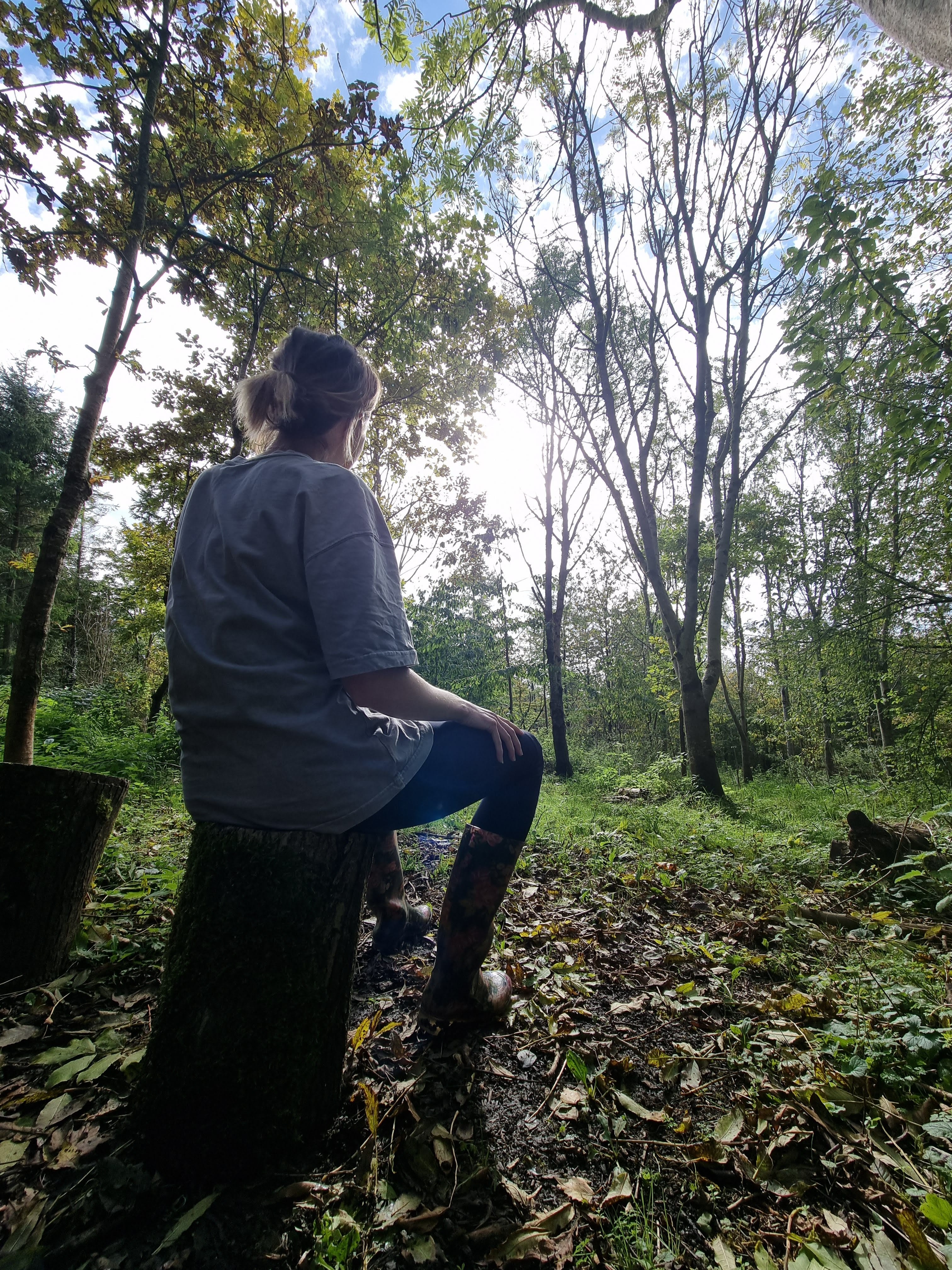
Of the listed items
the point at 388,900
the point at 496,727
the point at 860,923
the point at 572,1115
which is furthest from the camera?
the point at 860,923

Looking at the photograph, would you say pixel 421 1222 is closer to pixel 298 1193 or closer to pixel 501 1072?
pixel 298 1193

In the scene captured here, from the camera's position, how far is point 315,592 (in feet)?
4.03

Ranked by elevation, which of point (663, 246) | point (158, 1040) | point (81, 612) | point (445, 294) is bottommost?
point (158, 1040)

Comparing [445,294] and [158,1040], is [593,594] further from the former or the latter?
[158,1040]

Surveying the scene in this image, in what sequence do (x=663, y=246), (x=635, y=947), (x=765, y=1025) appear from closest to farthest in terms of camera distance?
(x=765, y=1025) → (x=635, y=947) → (x=663, y=246)

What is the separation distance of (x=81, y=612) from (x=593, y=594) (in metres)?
22.4

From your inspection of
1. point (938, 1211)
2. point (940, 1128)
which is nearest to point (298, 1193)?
point (938, 1211)

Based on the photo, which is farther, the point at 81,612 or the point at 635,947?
the point at 81,612

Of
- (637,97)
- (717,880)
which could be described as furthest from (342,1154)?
(637,97)

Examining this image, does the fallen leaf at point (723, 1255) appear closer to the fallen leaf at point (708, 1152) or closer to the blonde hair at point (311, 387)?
the fallen leaf at point (708, 1152)

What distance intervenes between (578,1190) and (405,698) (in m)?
1.19

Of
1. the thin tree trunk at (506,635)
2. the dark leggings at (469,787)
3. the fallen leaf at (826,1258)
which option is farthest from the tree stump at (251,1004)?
the thin tree trunk at (506,635)

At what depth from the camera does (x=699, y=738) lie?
7.24m

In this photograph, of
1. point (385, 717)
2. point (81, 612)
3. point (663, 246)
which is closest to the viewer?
point (385, 717)
